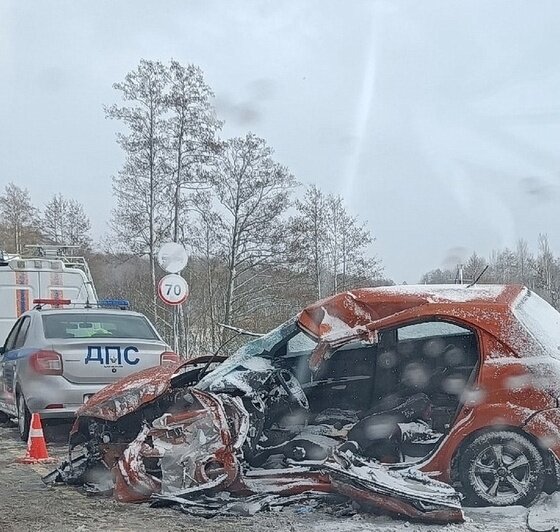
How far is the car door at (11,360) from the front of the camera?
9.34 metres

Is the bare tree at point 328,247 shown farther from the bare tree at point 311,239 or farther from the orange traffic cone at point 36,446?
the orange traffic cone at point 36,446

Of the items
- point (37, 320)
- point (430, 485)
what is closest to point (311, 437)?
point (430, 485)

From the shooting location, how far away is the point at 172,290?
37.7 ft

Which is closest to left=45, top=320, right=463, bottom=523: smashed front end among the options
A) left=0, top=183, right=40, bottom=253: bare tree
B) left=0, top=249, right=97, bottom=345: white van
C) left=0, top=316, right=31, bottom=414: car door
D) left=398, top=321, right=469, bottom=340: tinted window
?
left=398, top=321, right=469, bottom=340: tinted window

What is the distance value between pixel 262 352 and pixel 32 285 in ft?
25.7

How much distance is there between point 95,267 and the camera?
3086 centimetres

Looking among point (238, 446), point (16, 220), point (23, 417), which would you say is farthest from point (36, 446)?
point (16, 220)

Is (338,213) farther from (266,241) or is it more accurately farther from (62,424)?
(62,424)

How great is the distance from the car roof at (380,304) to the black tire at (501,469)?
36.0 inches

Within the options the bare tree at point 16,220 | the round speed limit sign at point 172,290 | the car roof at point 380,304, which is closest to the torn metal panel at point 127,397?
the car roof at point 380,304

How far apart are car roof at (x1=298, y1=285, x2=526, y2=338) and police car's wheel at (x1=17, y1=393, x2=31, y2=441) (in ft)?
14.1

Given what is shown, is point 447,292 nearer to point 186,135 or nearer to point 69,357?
point 69,357

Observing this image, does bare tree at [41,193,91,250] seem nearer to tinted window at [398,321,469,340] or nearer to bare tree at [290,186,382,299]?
bare tree at [290,186,382,299]

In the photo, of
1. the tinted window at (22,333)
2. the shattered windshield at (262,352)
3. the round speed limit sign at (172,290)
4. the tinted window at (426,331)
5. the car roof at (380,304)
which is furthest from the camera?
the round speed limit sign at (172,290)
